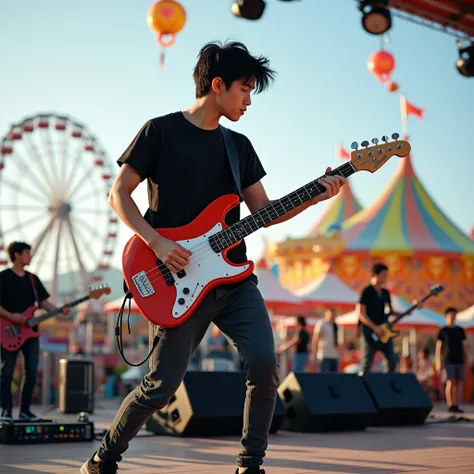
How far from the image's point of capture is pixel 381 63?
14359 millimetres

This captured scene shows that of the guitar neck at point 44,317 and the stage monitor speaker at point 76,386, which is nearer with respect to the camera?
the guitar neck at point 44,317

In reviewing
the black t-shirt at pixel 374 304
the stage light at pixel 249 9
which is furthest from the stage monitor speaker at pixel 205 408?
the stage light at pixel 249 9

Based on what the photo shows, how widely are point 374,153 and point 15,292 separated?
13.9 ft

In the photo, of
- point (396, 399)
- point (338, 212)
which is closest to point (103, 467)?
point (396, 399)

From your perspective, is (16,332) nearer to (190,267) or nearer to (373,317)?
(373,317)

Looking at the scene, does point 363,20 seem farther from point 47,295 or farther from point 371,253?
point 371,253

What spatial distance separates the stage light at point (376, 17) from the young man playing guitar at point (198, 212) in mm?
8706

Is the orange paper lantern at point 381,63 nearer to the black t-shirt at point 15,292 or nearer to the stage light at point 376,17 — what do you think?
the stage light at point 376,17

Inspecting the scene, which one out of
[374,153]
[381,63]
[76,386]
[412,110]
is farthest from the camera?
[412,110]

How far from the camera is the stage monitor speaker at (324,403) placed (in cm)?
673

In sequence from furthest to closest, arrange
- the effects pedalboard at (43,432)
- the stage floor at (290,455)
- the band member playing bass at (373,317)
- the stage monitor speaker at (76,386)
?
the stage monitor speaker at (76,386), the band member playing bass at (373,317), the effects pedalboard at (43,432), the stage floor at (290,455)

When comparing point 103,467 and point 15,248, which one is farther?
point 15,248

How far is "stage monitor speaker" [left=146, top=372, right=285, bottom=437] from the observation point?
239 inches

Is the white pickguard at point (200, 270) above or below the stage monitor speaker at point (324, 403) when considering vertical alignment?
above
